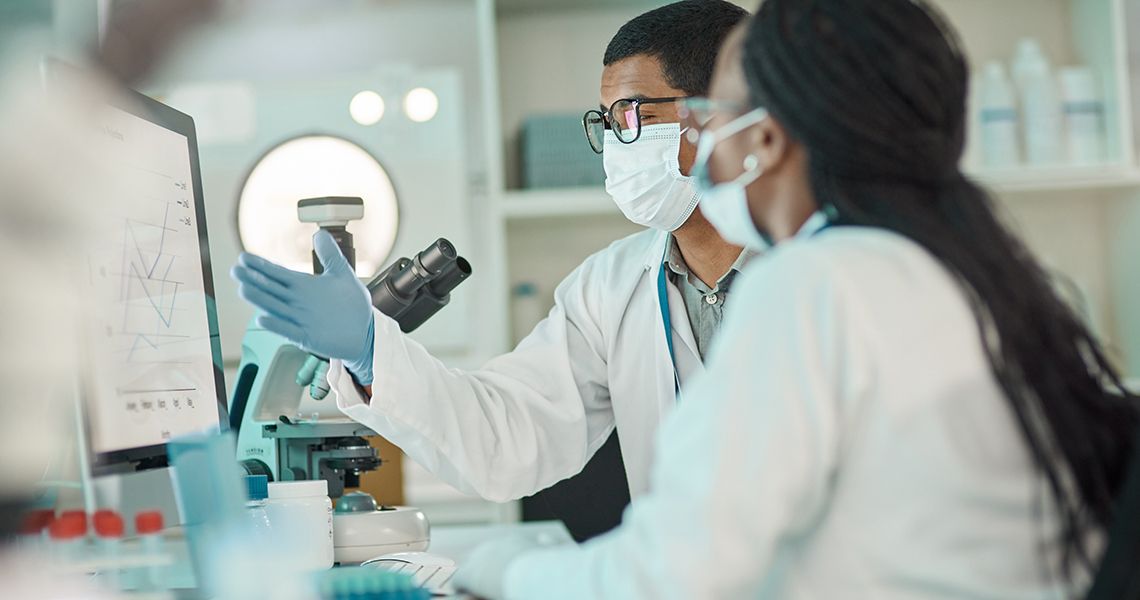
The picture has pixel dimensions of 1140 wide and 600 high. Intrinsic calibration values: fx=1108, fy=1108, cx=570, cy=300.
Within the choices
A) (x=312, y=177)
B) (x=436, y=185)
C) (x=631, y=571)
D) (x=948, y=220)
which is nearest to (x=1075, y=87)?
(x=436, y=185)

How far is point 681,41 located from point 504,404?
0.60 metres

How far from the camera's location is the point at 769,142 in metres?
0.88

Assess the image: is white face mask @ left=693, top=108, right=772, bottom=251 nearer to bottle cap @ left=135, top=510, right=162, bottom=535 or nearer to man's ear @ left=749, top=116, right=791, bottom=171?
man's ear @ left=749, top=116, right=791, bottom=171

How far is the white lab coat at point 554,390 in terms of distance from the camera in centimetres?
134

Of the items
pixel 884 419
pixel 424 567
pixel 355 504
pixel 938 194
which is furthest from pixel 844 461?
pixel 355 504

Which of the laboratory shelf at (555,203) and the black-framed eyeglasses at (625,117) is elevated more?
the black-framed eyeglasses at (625,117)

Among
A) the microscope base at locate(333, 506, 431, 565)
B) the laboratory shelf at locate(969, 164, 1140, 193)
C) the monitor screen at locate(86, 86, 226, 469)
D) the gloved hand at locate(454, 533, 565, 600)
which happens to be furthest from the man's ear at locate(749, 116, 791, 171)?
the laboratory shelf at locate(969, 164, 1140, 193)

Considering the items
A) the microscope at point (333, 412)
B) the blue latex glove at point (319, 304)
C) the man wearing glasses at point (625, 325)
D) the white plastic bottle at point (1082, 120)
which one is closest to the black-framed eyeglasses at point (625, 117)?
the man wearing glasses at point (625, 325)

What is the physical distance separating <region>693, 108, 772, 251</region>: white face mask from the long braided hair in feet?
0.13

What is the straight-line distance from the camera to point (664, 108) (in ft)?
5.32

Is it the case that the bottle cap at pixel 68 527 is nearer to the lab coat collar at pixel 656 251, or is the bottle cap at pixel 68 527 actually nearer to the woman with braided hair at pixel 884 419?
the woman with braided hair at pixel 884 419

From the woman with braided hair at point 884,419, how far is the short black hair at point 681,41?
83 cm

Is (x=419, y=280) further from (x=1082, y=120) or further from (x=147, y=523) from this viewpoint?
(x=1082, y=120)

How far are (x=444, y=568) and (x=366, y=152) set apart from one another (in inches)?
58.0
